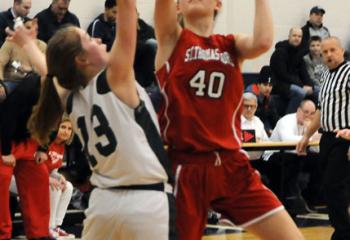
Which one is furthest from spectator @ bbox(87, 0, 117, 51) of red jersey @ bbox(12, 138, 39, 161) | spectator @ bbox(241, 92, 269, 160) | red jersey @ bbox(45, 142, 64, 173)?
red jersey @ bbox(12, 138, 39, 161)

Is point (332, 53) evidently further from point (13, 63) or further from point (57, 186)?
point (13, 63)

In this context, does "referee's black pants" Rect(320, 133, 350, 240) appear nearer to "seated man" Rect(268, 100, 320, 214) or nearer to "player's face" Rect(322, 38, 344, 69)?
"player's face" Rect(322, 38, 344, 69)

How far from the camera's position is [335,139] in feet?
27.5

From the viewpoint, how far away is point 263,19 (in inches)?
189

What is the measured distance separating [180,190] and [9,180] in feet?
13.1

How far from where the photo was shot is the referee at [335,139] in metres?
8.29

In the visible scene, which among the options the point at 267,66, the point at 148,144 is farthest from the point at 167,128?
the point at 267,66

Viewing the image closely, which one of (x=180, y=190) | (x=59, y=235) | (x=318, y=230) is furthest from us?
(x=318, y=230)

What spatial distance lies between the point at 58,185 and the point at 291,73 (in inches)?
237

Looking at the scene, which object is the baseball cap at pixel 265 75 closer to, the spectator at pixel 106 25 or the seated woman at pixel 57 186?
the spectator at pixel 106 25

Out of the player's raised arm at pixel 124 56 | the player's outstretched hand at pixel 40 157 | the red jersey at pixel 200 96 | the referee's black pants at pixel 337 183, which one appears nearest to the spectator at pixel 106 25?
the player's outstretched hand at pixel 40 157

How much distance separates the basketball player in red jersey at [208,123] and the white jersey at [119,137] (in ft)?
1.87

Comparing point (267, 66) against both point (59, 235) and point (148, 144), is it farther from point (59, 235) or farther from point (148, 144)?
point (148, 144)

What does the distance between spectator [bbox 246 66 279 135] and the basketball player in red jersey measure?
7.47 metres
